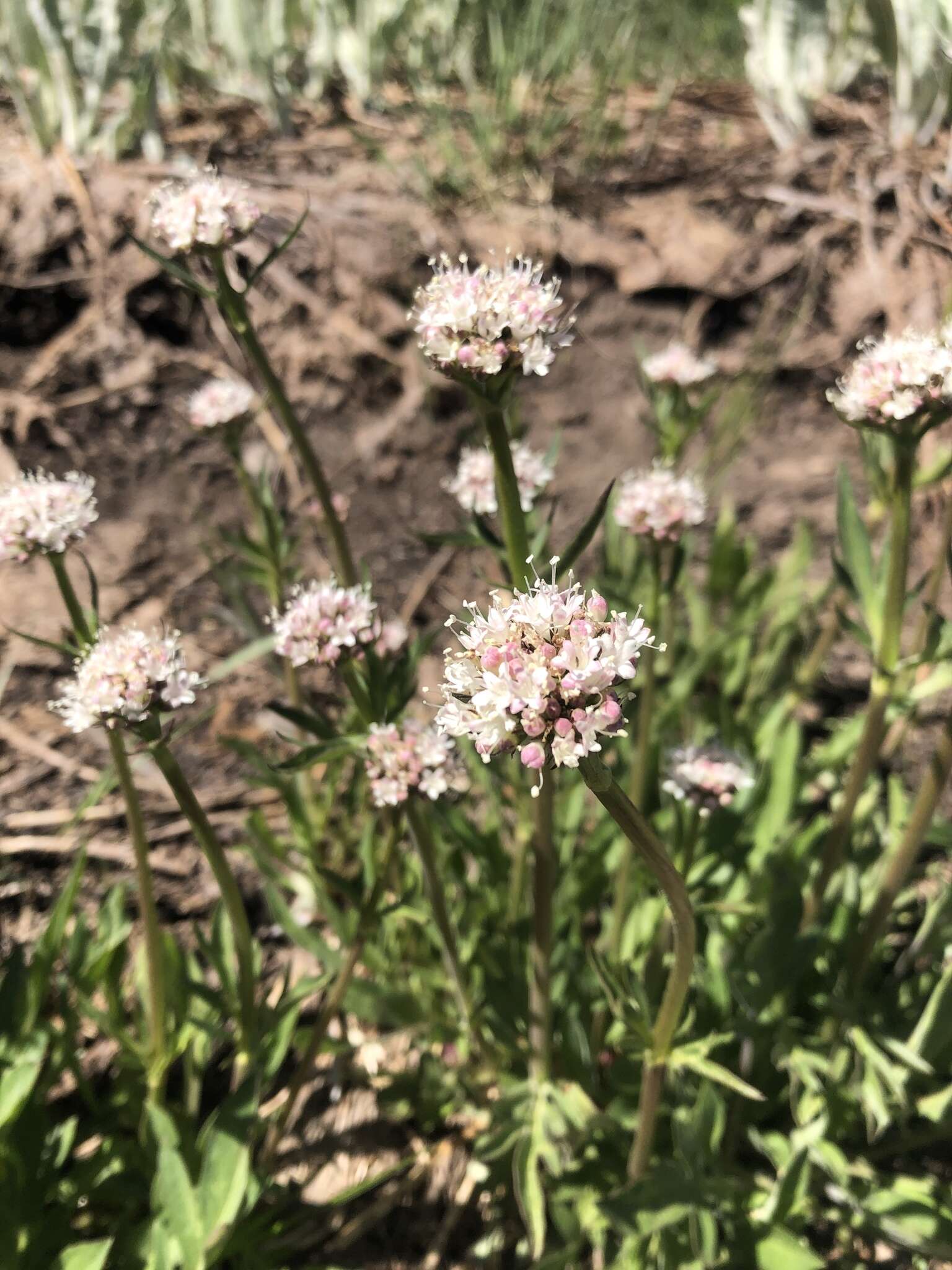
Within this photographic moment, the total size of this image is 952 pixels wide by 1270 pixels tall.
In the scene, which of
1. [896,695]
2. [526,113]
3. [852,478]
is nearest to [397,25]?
[526,113]

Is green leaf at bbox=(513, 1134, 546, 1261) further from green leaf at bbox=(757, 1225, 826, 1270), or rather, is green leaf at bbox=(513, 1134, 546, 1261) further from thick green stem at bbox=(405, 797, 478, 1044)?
green leaf at bbox=(757, 1225, 826, 1270)

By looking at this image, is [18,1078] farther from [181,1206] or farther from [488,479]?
[488,479]

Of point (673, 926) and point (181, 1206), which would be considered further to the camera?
point (181, 1206)

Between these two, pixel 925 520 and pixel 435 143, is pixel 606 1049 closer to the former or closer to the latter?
pixel 925 520

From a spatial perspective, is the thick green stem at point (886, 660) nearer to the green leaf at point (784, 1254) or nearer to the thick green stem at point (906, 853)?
the thick green stem at point (906, 853)

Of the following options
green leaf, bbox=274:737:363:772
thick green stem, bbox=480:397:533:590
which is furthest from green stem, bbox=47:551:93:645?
thick green stem, bbox=480:397:533:590

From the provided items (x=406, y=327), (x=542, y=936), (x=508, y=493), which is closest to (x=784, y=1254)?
(x=542, y=936)

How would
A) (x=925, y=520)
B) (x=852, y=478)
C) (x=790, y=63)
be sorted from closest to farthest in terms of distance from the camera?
(x=925, y=520) < (x=852, y=478) < (x=790, y=63)
